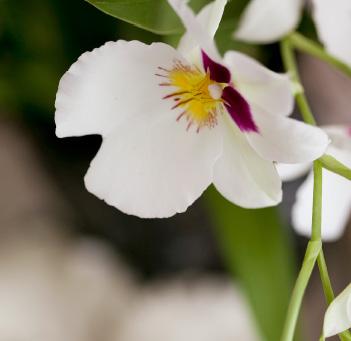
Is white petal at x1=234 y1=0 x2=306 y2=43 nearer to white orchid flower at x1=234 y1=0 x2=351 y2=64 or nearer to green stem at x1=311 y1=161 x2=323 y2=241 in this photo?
white orchid flower at x1=234 y1=0 x2=351 y2=64

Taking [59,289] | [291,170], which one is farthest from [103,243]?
[291,170]

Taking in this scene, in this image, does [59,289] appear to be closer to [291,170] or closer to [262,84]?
[291,170]

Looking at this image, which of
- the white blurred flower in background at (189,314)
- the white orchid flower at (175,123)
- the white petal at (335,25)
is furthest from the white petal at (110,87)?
the white blurred flower in background at (189,314)

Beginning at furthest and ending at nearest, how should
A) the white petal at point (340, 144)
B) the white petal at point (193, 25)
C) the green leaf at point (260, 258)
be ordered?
the green leaf at point (260, 258) → the white petal at point (340, 144) → the white petal at point (193, 25)

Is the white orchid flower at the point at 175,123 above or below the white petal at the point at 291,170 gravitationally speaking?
above

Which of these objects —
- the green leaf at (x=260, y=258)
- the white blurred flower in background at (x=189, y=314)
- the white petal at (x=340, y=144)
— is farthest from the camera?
the white blurred flower in background at (x=189, y=314)

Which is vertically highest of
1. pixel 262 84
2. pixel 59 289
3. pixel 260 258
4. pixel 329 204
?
pixel 262 84

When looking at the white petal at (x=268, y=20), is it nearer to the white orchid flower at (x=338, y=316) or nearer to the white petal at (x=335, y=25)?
the white petal at (x=335, y=25)
